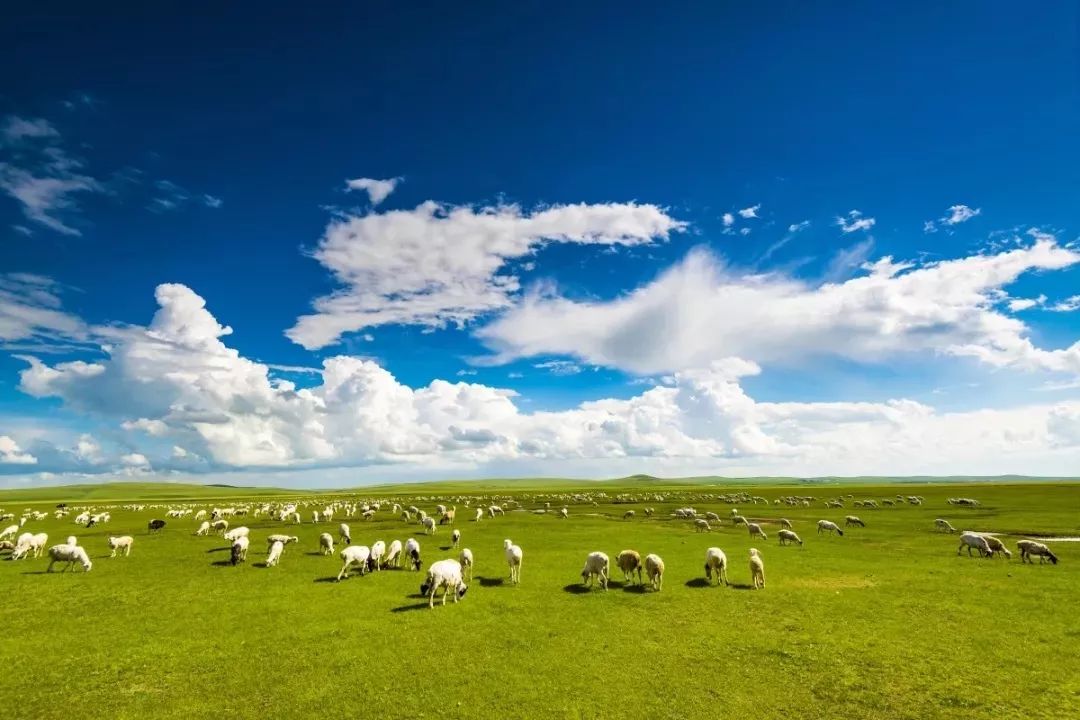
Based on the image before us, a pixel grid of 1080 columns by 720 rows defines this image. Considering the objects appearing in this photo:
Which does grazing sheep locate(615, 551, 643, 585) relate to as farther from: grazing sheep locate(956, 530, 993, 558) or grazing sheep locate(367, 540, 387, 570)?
grazing sheep locate(956, 530, 993, 558)

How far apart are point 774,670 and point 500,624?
1056cm

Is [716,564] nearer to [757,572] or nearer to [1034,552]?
[757,572]

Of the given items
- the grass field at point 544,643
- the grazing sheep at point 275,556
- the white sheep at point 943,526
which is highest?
the grazing sheep at point 275,556

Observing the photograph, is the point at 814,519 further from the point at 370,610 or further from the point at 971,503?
the point at 370,610

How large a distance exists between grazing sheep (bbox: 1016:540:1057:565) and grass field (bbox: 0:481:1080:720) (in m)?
1.55

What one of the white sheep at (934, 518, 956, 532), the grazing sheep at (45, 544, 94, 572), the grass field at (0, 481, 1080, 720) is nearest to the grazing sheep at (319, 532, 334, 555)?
the grass field at (0, 481, 1080, 720)

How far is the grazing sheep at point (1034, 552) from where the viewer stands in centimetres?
3553

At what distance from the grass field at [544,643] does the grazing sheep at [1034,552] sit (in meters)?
1.55

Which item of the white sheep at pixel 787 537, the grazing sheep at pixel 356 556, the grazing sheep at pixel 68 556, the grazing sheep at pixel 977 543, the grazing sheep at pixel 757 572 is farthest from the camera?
the white sheep at pixel 787 537

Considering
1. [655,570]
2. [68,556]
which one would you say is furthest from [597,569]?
[68,556]

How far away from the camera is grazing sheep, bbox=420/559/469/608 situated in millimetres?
25188

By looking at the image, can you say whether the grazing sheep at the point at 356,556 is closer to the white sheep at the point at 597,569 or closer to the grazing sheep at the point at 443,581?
the grazing sheep at the point at 443,581

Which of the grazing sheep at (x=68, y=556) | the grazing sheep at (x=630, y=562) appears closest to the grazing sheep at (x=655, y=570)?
the grazing sheep at (x=630, y=562)

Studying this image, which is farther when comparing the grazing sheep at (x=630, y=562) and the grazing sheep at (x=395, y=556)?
the grazing sheep at (x=395, y=556)
